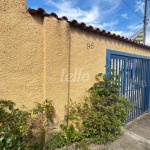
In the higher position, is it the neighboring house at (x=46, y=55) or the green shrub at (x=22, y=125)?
the neighboring house at (x=46, y=55)

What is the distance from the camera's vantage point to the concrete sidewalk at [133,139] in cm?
404

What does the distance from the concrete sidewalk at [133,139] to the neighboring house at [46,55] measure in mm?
1878

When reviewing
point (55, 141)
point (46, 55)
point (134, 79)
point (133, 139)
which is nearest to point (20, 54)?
point (46, 55)

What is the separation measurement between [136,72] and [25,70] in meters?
5.52

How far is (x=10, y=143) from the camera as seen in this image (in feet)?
7.78

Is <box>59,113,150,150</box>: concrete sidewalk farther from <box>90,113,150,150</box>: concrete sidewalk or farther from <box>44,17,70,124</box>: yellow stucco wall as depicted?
<box>44,17,70,124</box>: yellow stucco wall

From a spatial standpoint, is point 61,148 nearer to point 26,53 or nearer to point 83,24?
point 26,53

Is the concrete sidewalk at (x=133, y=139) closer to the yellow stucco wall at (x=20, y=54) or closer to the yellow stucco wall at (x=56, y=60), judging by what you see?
the yellow stucco wall at (x=56, y=60)

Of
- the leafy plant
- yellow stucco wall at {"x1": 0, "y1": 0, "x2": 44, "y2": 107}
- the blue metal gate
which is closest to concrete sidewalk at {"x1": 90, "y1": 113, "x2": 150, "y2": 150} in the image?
the blue metal gate

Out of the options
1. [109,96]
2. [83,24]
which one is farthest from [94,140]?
[83,24]

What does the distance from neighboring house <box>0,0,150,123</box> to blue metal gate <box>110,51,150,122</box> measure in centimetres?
109

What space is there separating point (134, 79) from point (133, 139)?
2.87 metres

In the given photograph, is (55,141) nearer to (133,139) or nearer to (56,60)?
→ (56,60)

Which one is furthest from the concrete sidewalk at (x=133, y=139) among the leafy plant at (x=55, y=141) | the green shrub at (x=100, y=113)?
the leafy plant at (x=55, y=141)
